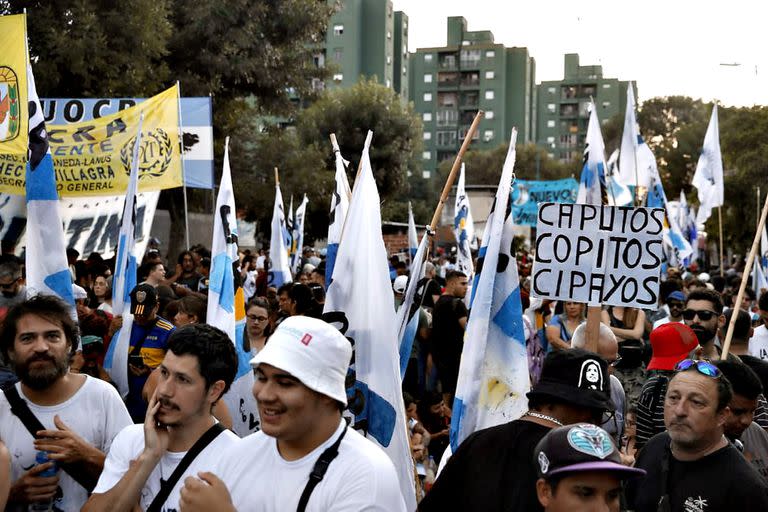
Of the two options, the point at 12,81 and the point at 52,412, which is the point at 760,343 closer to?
the point at 52,412

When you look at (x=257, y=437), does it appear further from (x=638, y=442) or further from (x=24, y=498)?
(x=638, y=442)

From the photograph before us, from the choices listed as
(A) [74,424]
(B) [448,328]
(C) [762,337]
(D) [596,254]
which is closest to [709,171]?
(B) [448,328]

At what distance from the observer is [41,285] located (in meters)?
5.89

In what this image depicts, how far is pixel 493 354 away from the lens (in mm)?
5535

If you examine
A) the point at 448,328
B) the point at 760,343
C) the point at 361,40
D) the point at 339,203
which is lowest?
the point at 448,328

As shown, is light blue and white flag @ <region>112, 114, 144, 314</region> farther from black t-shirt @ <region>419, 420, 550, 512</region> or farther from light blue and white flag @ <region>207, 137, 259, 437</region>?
black t-shirt @ <region>419, 420, 550, 512</region>

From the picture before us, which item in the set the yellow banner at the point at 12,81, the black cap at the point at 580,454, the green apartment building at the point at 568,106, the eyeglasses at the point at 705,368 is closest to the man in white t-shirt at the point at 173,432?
the black cap at the point at 580,454

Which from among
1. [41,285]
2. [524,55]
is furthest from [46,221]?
[524,55]

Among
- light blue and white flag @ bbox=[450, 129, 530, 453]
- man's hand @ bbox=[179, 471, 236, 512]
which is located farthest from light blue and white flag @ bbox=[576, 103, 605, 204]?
man's hand @ bbox=[179, 471, 236, 512]

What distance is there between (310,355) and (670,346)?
3248 mm

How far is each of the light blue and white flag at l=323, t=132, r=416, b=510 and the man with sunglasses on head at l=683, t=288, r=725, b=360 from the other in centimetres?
253

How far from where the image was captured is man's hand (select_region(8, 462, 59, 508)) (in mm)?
4039

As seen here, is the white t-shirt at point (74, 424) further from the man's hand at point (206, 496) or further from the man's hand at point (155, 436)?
the man's hand at point (206, 496)

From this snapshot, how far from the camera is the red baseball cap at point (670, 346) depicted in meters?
5.79
